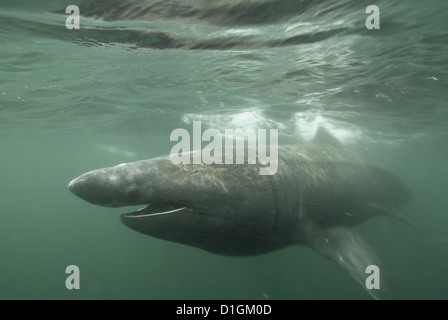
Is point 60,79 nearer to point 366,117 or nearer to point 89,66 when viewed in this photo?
point 89,66

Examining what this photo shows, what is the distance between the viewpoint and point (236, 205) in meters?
5.27

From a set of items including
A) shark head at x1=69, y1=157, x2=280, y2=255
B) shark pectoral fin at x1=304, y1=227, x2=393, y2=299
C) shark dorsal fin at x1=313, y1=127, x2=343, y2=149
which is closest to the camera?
shark head at x1=69, y1=157, x2=280, y2=255

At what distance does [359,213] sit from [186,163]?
5.27 m

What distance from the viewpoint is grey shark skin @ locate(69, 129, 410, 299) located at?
496 cm

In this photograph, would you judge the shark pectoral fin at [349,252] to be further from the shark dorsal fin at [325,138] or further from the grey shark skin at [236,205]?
the shark dorsal fin at [325,138]

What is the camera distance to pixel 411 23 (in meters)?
7.96

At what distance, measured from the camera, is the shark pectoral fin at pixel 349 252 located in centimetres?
562

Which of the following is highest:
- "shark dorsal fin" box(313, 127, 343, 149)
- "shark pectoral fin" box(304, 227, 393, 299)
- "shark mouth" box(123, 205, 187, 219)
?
"shark dorsal fin" box(313, 127, 343, 149)

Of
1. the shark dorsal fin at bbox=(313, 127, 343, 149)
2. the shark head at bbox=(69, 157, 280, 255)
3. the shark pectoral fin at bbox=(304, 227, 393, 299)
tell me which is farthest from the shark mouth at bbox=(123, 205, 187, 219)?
the shark dorsal fin at bbox=(313, 127, 343, 149)

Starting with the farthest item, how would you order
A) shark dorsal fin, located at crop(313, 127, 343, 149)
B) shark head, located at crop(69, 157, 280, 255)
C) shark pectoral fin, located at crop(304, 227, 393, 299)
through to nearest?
shark dorsal fin, located at crop(313, 127, 343, 149), shark pectoral fin, located at crop(304, 227, 393, 299), shark head, located at crop(69, 157, 280, 255)

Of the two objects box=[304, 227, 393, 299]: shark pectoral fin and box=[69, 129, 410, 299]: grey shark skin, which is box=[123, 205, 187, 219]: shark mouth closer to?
box=[69, 129, 410, 299]: grey shark skin

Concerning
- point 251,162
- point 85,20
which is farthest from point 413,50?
point 85,20

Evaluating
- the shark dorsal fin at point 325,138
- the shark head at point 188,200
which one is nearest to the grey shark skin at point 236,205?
the shark head at point 188,200

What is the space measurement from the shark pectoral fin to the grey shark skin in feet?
0.06
